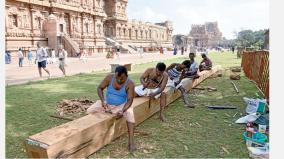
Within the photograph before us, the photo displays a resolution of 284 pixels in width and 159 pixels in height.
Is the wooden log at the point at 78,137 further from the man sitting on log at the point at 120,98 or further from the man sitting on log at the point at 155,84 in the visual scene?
the man sitting on log at the point at 155,84

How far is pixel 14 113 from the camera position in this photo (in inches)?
254

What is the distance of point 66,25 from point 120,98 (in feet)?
110

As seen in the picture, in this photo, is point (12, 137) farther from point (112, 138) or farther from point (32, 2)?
point (32, 2)

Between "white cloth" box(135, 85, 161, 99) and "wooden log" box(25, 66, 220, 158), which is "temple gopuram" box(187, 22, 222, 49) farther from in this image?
"wooden log" box(25, 66, 220, 158)

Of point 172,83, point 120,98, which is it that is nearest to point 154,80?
point 172,83

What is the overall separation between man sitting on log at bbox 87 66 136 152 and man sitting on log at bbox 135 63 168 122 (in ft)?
4.59

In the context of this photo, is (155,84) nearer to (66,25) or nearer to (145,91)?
(145,91)

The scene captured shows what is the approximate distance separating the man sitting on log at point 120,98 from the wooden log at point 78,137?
0.19m

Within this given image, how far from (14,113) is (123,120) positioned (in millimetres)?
3059

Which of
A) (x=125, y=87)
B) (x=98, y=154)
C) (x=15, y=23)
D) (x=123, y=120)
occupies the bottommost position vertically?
(x=98, y=154)

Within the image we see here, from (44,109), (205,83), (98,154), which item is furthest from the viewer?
(205,83)

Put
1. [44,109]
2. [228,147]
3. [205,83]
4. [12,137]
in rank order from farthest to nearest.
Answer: [205,83]
[44,109]
[12,137]
[228,147]

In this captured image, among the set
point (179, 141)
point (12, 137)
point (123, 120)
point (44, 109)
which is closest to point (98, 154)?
point (123, 120)

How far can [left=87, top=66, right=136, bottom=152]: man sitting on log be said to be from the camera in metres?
4.53
